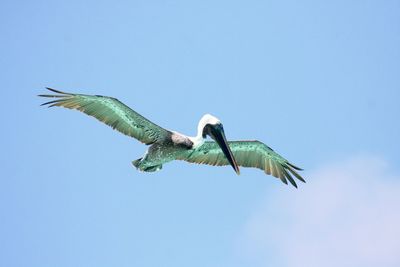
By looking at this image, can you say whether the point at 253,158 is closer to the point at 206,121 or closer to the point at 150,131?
the point at 206,121

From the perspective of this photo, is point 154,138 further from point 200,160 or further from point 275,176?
point 275,176

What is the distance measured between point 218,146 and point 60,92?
14.4 ft

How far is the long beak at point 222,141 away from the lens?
20.0 metres

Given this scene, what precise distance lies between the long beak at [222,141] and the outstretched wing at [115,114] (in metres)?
1.15

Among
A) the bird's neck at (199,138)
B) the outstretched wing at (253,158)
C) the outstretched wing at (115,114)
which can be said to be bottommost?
the outstretched wing at (115,114)

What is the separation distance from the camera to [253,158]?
22.0 m

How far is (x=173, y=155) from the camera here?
19969 millimetres

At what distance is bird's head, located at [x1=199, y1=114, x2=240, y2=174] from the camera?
20000 millimetres

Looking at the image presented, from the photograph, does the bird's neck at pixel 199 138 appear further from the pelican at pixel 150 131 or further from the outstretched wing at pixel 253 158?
the outstretched wing at pixel 253 158

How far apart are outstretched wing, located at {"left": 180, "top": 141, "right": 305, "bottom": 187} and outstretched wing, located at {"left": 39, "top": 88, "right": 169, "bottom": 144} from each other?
1.85m

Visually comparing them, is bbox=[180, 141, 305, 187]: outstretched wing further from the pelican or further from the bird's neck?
the bird's neck

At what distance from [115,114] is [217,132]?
2490mm

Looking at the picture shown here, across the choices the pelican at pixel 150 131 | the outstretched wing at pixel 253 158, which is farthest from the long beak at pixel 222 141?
the outstretched wing at pixel 253 158

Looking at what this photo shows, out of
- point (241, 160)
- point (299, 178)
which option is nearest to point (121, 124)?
point (241, 160)
